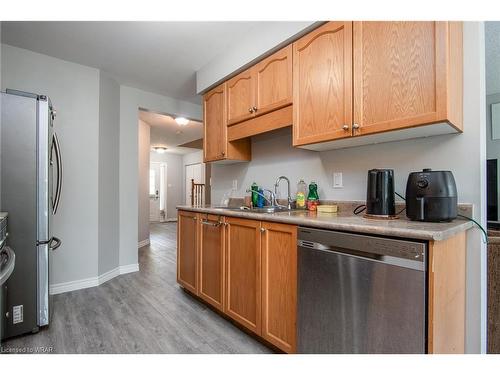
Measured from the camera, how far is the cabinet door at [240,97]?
2.17m

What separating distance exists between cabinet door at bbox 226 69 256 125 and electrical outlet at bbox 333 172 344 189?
87cm

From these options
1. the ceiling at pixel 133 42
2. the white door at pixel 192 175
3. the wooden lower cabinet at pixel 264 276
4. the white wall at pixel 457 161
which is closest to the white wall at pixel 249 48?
the ceiling at pixel 133 42

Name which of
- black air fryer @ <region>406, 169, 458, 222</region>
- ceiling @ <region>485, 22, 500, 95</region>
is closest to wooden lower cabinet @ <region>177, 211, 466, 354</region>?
black air fryer @ <region>406, 169, 458, 222</region>

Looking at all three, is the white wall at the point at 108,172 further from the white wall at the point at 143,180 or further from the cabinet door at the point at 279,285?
the cabinet door at the point at 279,285

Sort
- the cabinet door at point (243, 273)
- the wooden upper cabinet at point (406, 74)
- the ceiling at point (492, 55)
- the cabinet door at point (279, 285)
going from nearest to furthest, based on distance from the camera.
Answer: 1. the wooden upper cabinet at point (406, 74)
2. the cabinet door at point (279, 285)
3. the cabinet door at point (243, 273)
4. the ceiling at point (492, 55)

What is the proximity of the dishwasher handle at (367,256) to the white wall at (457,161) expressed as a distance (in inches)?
23.3

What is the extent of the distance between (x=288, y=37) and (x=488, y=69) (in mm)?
2504

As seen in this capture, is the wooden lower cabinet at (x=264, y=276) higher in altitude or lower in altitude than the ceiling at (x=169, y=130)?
lower

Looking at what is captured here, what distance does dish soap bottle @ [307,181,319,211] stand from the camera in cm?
191

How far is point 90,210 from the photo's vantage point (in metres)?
2.72

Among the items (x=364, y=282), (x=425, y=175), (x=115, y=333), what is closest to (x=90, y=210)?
(x=115, y=333)
